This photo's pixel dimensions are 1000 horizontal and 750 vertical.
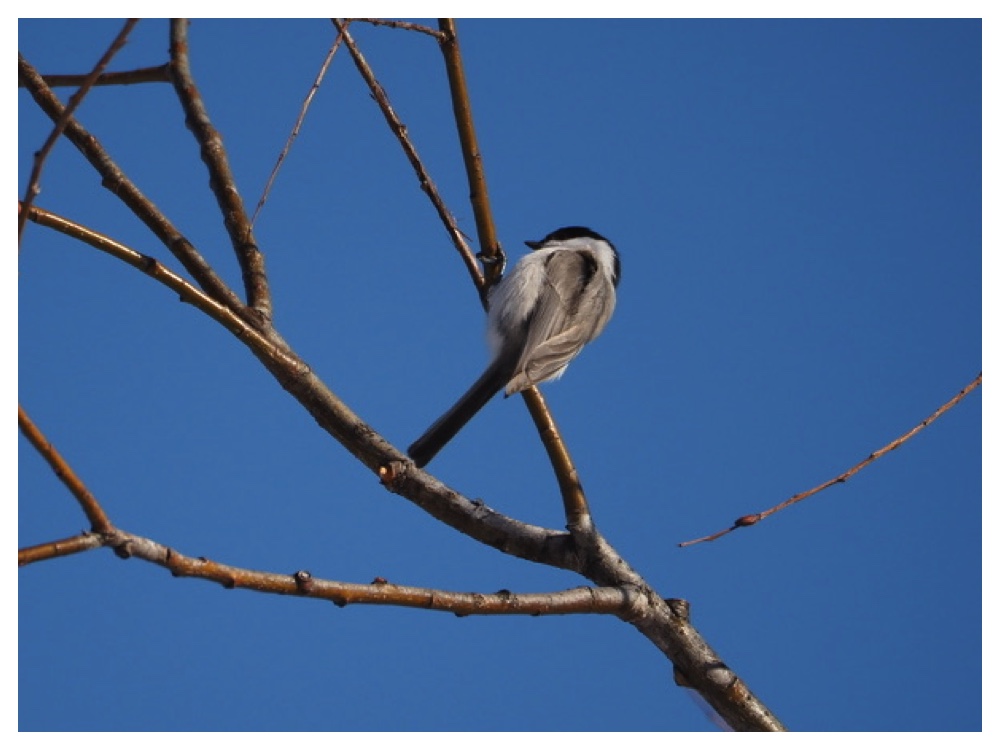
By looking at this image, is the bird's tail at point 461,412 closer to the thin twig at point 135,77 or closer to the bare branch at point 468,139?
the bare branch at point 468,139

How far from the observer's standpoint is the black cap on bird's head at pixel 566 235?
5.59 meters

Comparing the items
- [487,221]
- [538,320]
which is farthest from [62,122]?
[538,320]

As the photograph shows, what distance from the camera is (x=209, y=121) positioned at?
3334 mm

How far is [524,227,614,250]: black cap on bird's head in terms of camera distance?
5.59 meters

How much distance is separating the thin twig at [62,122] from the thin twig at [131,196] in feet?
4.38

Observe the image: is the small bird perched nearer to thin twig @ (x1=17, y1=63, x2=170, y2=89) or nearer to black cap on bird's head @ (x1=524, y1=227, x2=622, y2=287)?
black cap on bird's head @ (x1=524, y1=227, x2=622, y2=287)

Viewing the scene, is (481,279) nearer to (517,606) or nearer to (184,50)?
(184,50)

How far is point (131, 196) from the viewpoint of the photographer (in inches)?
120

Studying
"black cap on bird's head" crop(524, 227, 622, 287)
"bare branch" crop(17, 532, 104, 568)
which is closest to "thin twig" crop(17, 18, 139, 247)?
"bare branch" crop(17, 532, 104, 568)

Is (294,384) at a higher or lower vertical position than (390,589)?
higher

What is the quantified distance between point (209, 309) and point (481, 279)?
3.84ft

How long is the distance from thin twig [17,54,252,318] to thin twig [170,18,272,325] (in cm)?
25
